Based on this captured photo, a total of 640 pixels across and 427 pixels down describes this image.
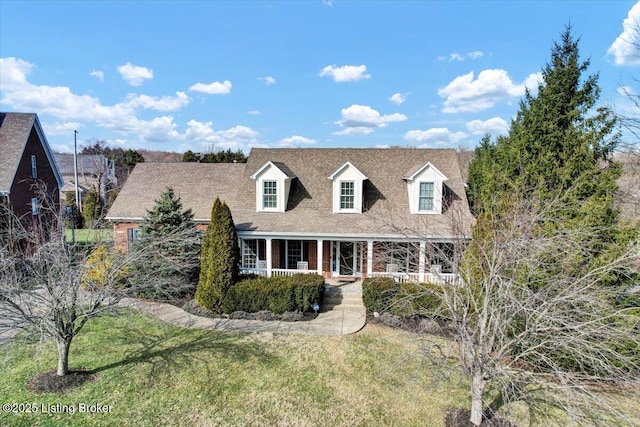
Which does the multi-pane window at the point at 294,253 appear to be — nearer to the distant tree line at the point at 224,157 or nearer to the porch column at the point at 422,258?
the porch column at the point at 422,258

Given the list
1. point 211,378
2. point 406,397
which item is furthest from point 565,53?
point 211,378

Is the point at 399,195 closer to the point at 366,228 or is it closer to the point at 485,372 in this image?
the point at 366,228

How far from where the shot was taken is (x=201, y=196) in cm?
2112

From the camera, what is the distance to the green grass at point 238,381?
820cm

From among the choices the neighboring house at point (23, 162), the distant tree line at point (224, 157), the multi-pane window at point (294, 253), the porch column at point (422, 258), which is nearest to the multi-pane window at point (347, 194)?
the multi-pane window at point (294, 253)

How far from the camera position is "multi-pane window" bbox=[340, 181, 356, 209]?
732 inches

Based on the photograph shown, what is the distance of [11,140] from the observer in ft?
71.7

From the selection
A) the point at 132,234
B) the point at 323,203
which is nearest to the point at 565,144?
Result: the point at 323,203

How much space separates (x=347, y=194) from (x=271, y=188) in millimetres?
4111

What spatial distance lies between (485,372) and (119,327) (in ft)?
40.3

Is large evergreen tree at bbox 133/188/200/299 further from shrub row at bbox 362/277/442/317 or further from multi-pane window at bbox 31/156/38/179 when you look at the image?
multi-pane window at bbox 31/156/38/179

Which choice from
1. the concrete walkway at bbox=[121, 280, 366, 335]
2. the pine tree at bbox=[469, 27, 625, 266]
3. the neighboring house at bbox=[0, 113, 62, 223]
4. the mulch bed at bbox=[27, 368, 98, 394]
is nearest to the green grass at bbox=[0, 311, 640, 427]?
the mulch bed at bbox=[27, 368, 98, 394]

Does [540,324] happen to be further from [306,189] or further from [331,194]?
[306,189]

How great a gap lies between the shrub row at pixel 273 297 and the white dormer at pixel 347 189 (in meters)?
5.47
